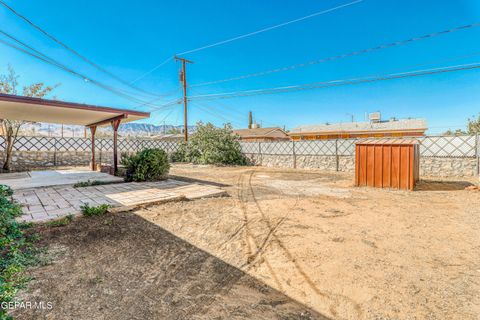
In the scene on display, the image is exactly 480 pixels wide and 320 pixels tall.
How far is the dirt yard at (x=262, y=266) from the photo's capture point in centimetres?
170

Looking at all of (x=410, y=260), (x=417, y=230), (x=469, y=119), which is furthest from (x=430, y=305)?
(x=469, y=119)

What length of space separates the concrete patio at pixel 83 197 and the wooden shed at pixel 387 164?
15.0 feet

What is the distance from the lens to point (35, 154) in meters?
11.4

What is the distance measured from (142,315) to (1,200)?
3.52 meters

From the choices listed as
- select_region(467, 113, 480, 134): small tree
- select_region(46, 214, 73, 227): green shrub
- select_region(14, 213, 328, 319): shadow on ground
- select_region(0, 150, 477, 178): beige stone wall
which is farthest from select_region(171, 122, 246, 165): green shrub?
select_region(467, 113, 480, 134): small tree

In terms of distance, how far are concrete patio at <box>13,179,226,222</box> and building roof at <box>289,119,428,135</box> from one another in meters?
18.7

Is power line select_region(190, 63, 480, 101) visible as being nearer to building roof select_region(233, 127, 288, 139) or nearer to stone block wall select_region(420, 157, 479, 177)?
stone block wall select_region(420, 157, 479, 177)

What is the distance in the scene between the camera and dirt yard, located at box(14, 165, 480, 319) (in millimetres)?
1699

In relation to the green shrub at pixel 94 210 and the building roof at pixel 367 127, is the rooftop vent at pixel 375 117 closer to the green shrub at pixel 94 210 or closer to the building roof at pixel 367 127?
the building roof at pixel 367 127

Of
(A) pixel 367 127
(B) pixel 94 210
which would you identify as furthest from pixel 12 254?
(A) pixel 367 127

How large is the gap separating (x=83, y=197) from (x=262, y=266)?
4419 mm

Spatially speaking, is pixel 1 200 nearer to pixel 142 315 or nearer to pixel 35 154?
pixel 142 315

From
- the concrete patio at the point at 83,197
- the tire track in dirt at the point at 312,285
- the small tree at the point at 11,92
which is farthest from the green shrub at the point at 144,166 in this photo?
the small tree at the point at 11,92

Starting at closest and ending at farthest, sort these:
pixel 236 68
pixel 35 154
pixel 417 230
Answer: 1. pixel 417 230
2. pixel 35 154
3. pixel 236 68
